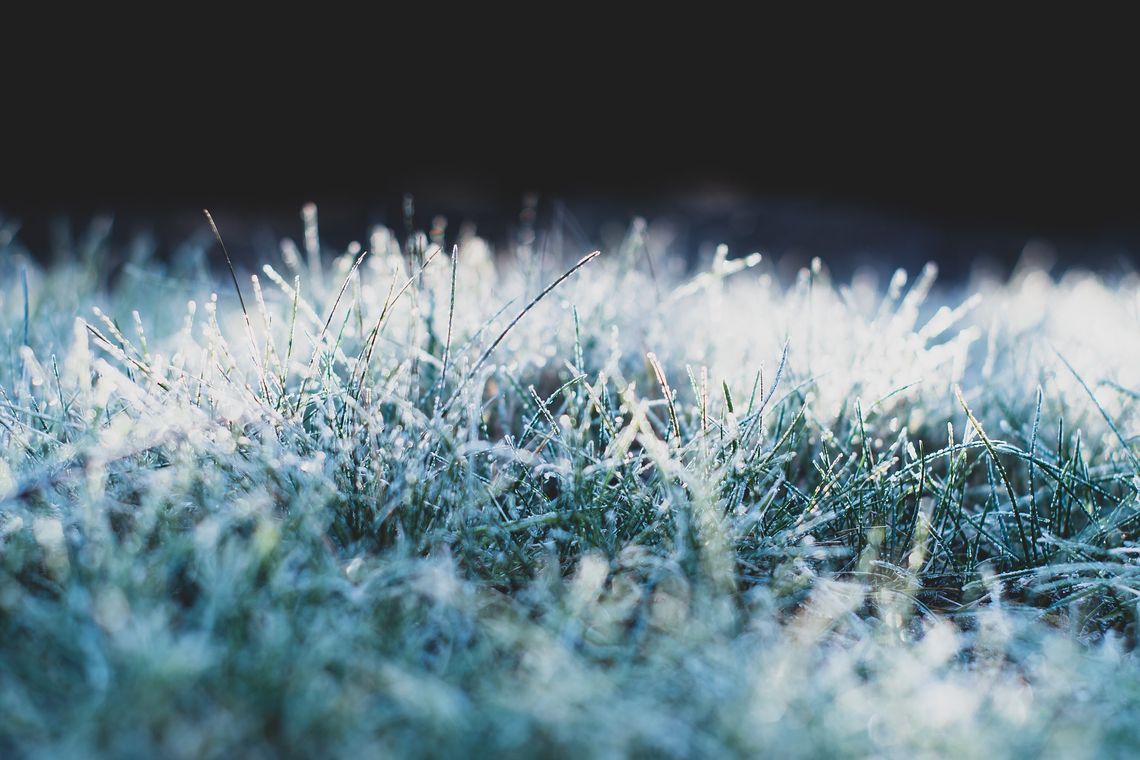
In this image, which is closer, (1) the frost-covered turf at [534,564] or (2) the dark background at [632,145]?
(1) the frost-covered turf at [534,564]

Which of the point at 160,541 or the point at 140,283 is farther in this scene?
the point at 140,283

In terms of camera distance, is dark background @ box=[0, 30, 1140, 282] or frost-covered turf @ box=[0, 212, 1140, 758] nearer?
frost-covered turf @ box=[0, 212, 1140, 758]

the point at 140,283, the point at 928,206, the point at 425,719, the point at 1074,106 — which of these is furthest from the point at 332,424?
the point at 1074,106

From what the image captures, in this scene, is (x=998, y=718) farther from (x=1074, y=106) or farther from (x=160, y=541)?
(x=1074, y=106)

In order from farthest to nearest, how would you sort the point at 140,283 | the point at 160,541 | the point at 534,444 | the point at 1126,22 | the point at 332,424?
the point at 1126,22 → the point at 140,283 → the point at 534,444 → the point at 332,424 → the point at 160,541
